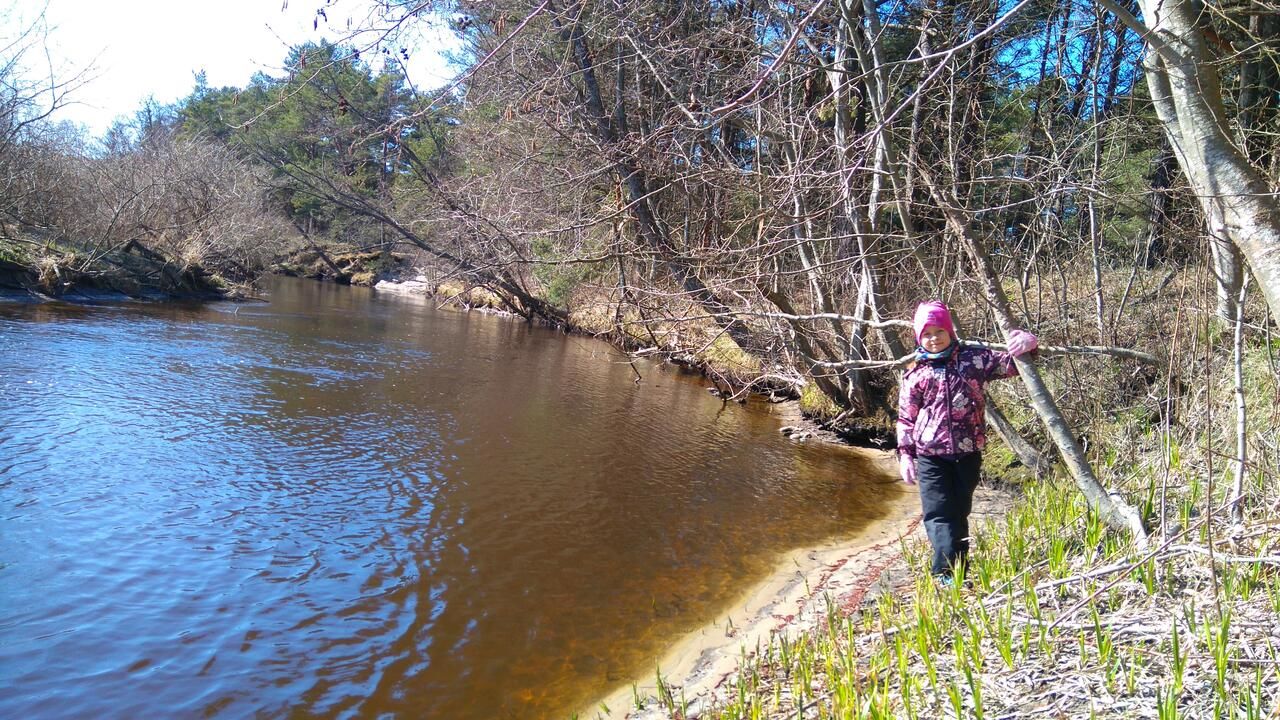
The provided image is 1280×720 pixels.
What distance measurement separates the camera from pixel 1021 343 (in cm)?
415

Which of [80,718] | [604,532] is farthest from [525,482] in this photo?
[80,718]

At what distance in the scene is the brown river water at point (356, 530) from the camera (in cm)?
447

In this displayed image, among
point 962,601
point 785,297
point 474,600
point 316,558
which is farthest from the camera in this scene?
point 785,297

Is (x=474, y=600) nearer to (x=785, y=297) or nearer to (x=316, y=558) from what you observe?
(x=316, y=558)

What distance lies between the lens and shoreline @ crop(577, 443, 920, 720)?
429 centimetres

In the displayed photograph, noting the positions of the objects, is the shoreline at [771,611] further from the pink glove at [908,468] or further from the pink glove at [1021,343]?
the pink glove at [1021,343]

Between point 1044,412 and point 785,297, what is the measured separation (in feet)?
20.7

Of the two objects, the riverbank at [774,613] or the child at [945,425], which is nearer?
the riverbank at [774,613]

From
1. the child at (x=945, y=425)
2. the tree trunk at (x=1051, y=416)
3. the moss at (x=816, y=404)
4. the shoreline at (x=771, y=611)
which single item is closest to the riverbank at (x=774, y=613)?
the shoreline at (x=771, y=611)

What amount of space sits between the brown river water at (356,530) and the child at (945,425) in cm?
178

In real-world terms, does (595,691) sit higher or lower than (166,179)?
lower

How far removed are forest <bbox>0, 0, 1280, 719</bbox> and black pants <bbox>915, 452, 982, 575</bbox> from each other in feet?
1.05

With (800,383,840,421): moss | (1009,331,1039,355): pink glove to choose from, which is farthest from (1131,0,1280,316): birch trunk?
(800,383,840,421): moss

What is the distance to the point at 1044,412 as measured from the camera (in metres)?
4.61
